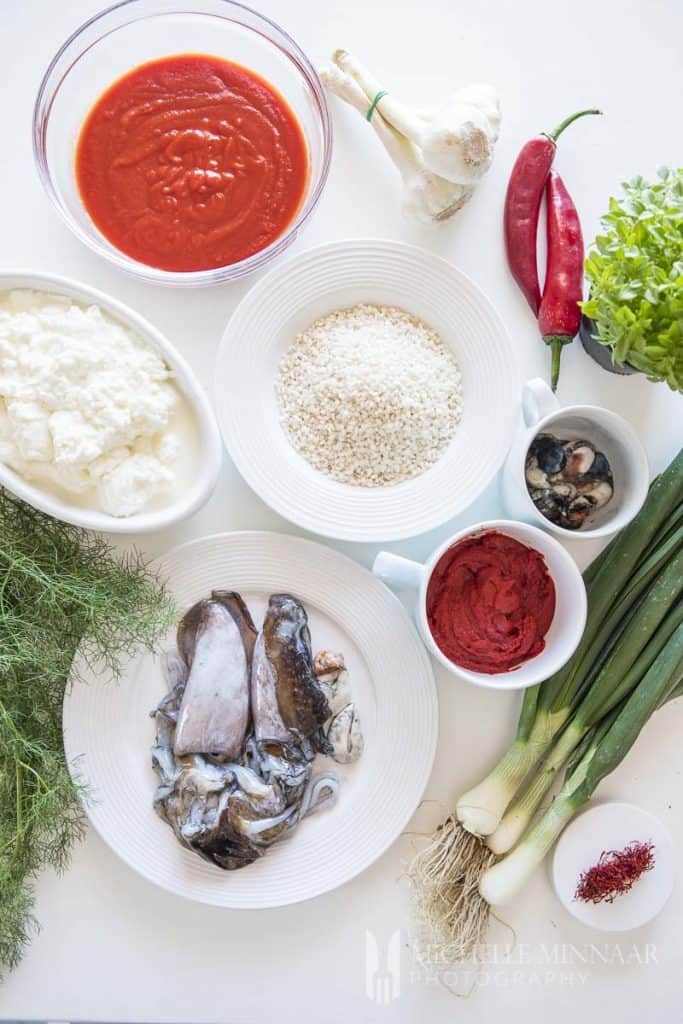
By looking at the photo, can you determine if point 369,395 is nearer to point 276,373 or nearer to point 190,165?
point 276,373

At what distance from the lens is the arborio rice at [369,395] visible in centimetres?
149

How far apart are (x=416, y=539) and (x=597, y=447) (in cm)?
38

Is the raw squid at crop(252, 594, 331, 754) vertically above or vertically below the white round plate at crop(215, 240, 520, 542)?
below

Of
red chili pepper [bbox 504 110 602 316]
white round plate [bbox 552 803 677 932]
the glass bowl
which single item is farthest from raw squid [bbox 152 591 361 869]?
red chili pepper [bbox 504 110 602 316]

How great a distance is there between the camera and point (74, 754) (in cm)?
152

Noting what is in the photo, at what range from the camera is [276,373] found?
5.15ft

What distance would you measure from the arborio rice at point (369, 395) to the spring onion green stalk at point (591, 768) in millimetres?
573

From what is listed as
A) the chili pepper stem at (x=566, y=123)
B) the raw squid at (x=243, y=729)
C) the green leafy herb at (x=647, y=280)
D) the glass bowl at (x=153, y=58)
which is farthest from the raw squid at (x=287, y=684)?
the chili pepper stem at (x=566, y=123)

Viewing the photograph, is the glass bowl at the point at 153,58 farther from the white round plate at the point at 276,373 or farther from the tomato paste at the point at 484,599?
the tomato paste at the point at 484,599

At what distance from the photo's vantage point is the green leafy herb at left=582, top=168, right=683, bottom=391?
128cm

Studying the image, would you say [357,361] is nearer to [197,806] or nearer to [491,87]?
[491,87]

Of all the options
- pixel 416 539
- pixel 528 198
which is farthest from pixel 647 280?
pixel 416 539

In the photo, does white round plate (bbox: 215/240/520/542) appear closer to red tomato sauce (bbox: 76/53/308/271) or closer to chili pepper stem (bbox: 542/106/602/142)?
red tomato sauce (bbox: 76/53/308/271)

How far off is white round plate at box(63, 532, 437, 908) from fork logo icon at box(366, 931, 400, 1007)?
0.21 m
